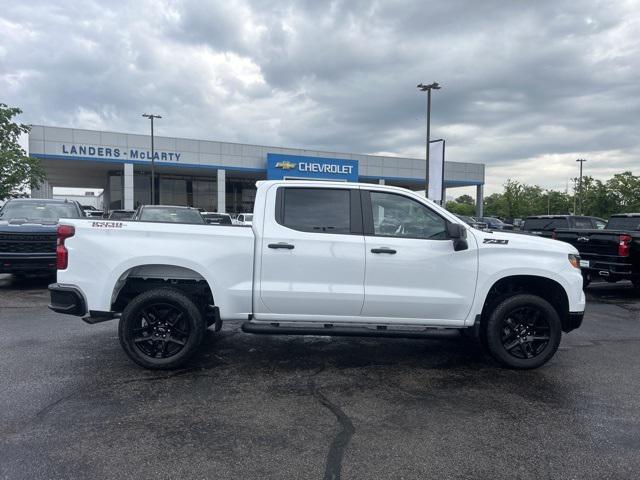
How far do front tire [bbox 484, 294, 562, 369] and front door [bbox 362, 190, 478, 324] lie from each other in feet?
1.30

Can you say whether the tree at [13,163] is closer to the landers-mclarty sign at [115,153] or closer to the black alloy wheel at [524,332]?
Answer: the landers-mclarty sign at [115,153]

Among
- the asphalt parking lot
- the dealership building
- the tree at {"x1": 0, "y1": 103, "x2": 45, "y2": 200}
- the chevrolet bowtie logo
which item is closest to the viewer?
the asphalt parking lot

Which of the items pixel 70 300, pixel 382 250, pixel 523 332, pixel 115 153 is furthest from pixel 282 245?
pixel 115 153

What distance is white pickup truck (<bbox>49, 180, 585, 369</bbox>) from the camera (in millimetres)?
4742

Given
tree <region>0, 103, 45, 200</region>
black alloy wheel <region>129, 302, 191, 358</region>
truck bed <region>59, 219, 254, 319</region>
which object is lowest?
black alloy wheel <region>129, 302, 191, 358</region>

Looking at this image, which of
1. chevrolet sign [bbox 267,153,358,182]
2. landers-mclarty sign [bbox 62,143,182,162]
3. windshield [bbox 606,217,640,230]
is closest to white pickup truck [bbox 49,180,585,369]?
windshield [bbox 606,217,640,230]

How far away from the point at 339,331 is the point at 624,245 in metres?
7.40

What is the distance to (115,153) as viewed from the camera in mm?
35781

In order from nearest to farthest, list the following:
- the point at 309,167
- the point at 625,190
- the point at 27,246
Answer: the point at 27,246 → the point at 309,167 → the point at 625,190

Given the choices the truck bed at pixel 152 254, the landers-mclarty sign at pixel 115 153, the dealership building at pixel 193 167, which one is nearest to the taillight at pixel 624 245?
the truck bed at pixel 152 254

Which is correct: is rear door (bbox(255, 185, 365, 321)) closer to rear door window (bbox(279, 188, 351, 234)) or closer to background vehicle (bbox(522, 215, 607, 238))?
rear door window (bbox(279, 188, 351, 234))

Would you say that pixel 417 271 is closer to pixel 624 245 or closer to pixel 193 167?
pixel 624 245

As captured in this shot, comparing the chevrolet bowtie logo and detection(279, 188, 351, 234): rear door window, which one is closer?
detection(279, 188, 351, 234): rear door window

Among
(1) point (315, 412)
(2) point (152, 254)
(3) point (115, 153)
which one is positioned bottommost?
(1) point (315, 412)
